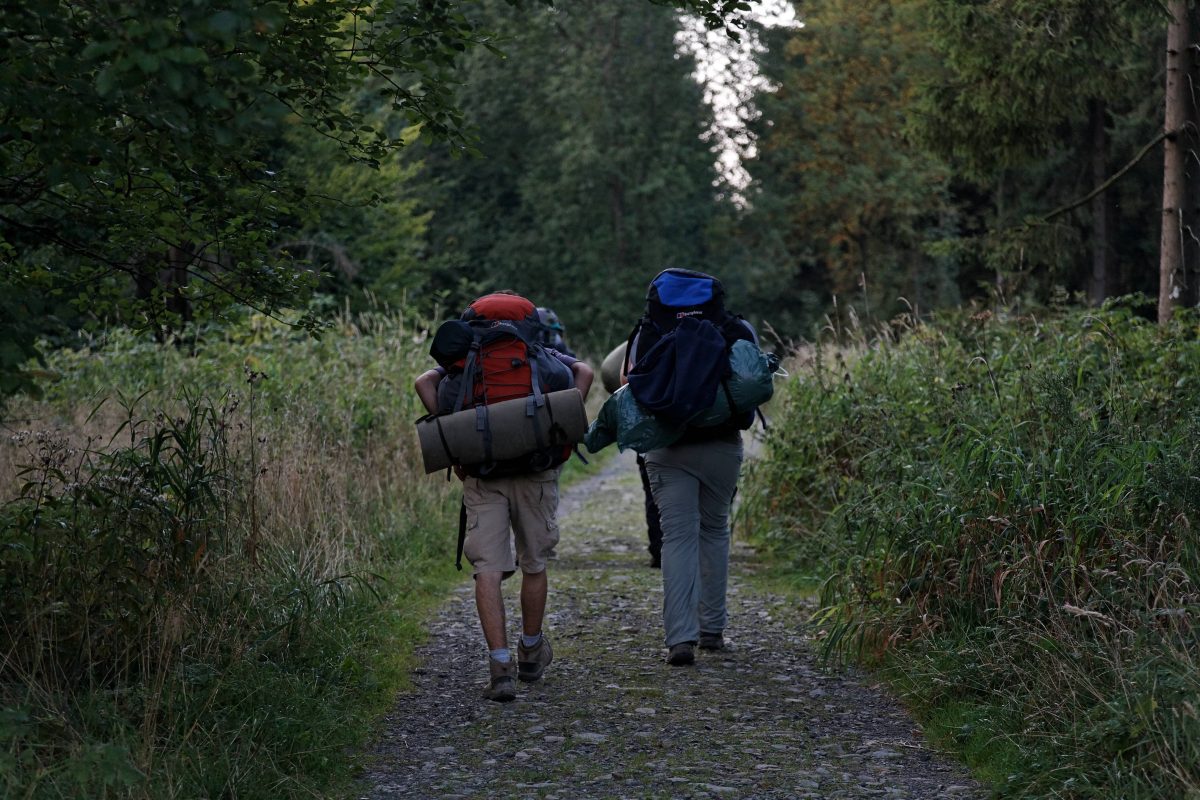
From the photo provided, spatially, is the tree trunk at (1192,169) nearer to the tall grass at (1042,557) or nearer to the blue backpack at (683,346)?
the tall grass at (1042,557)

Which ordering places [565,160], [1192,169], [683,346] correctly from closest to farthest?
1. [683,346]
2. [1192,169]
3. [565,160]

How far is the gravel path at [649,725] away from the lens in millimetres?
4855

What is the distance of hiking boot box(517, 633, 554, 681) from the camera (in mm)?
6438

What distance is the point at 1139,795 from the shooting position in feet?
12.5

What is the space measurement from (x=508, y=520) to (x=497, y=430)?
1.88 ft

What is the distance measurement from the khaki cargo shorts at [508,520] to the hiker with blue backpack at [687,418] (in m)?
0.47

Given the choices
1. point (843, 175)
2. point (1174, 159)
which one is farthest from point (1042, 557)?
point (843, 175)

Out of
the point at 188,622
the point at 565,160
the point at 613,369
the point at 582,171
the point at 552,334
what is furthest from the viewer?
the point at 582,171

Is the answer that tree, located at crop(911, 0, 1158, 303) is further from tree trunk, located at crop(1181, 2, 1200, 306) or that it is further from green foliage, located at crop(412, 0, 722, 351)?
green foliage, located at crop(412, 0, 722, 351)

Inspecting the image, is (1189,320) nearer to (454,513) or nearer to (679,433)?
(679,433)

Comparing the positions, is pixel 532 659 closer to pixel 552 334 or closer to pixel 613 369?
pixel 613 369

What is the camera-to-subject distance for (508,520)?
6309 mm

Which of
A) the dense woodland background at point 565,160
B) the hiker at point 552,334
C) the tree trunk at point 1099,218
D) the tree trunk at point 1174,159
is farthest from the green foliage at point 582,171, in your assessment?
the hiker at point 552,334

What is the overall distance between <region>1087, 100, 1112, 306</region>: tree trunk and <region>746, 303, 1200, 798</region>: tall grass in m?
17.9
